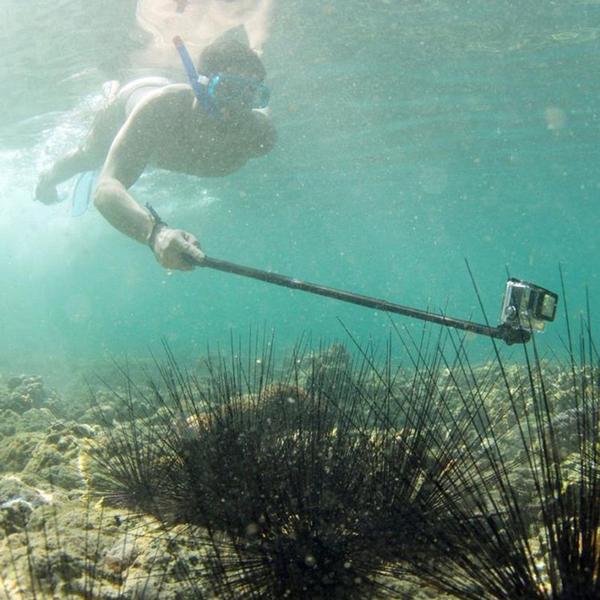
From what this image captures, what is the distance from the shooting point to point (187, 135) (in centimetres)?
696

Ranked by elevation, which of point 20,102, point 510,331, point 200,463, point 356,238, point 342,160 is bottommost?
point 356,238

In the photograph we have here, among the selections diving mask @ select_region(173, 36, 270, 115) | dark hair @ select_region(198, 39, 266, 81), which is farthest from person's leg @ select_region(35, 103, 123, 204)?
diving mask @ select_region(173, 36, 270, 115)

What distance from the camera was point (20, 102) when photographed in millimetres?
17859

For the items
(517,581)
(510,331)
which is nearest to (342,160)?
(510,331)

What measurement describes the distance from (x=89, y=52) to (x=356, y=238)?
1725 inches

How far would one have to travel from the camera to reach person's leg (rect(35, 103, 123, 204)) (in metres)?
9.77

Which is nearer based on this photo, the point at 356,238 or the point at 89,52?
the point at 89,52

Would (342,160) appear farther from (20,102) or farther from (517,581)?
(517,581)

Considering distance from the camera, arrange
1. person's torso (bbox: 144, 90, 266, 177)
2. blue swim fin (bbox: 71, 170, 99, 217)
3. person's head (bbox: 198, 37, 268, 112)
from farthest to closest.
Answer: blue swim fin (bbox: 71, 170, 99, 217) → person's torso (bbox: 144, 90, 266, 177) → person's head (bbox: 198, 37, 268, 112)

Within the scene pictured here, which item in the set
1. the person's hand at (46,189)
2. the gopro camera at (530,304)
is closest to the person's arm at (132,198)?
the gopro camera at (530,304)

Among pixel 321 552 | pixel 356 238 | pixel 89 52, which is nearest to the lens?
pixel 321 552

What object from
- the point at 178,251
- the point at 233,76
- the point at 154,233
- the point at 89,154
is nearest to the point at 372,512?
the point at 178,251

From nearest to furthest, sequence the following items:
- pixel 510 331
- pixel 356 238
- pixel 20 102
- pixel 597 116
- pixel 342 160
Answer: pixel 510 331 < pixel 20 102 < pixel 597 116 < pixel 342 160 < pixel 356 238

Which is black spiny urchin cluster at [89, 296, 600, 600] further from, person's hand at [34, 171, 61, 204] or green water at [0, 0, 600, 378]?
person's hand at [34, 171, 61, 204]
